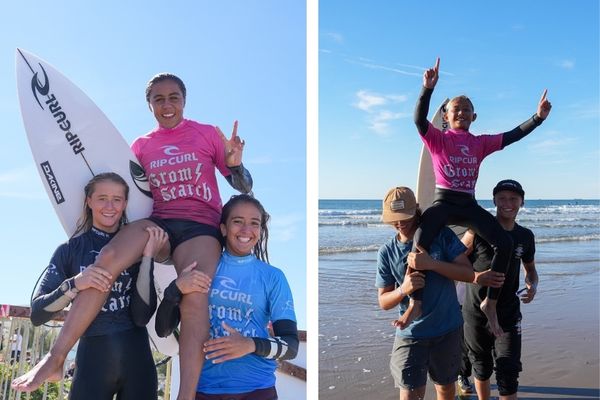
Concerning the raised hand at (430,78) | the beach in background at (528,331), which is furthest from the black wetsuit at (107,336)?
the beach in background at (528,331)

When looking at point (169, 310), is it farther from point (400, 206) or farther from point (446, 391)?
point (446, 391)

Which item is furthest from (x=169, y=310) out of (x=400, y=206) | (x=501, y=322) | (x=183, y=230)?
(x=501, y=322)

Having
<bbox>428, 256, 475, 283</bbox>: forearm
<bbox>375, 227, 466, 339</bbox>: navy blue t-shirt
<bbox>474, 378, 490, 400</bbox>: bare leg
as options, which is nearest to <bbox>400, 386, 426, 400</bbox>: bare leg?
<bbox>375, 227, 466, 339</bbox>: navy blue t-shirt

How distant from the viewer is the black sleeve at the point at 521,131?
272 centimetres

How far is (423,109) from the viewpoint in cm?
260

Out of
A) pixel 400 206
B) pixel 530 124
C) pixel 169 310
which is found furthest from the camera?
pixel 530 124

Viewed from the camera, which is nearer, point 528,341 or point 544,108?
point 544,108

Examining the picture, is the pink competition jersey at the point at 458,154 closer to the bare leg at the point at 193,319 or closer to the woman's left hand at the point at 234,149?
the woman's left hand at the point at 234,149

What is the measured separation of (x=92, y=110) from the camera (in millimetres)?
2871

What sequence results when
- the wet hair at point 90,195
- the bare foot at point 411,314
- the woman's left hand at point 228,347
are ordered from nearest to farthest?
the woman's left hand at point 228,347 < the wet hair at point 90,195 < the bare foot at point 411,314

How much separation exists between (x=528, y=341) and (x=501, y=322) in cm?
187

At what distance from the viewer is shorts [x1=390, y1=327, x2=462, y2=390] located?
2.46 m

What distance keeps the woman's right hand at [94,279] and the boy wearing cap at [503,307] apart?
1.78 metres

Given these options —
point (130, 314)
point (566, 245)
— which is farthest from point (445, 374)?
point (566, 245)
